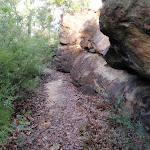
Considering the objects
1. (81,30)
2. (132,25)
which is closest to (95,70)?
(132,25)

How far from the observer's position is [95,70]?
7.76 metres

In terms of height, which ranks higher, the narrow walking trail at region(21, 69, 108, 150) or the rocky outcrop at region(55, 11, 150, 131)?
the rocky outcrop at region(55, 11, 150, 131)

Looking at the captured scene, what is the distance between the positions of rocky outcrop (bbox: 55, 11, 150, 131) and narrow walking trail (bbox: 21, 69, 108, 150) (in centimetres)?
68

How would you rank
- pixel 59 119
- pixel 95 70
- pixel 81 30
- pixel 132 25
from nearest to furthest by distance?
pixel 132 25 < pixel 59 119 < pixel 95 70 < pixel 81 30

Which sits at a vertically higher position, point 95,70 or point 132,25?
point 132,25

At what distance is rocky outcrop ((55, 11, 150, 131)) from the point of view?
181 inches

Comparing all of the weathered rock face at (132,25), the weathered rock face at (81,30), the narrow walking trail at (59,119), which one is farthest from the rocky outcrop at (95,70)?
the weathered rock face at (132,25)

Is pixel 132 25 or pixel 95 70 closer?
pixel 132 25

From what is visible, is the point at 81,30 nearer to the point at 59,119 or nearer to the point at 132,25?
the point at 59,119

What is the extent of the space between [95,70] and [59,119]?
A: 10.8ft

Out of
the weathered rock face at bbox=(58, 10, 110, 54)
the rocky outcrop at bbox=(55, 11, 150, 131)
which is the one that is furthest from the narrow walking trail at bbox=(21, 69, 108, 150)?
the weathered rock face at bbox=(58, 10, 110, 54)

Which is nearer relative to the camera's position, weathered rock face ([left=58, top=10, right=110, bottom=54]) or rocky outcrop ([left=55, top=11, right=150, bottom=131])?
rocky outcrop ([left=55, top=11, right=150, bottom=131])

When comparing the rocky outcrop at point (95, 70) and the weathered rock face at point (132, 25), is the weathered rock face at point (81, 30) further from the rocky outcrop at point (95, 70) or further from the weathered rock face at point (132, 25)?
the weathered rock face at point (132, 25)

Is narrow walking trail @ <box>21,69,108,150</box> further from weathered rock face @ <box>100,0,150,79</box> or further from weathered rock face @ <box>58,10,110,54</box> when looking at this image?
weathered rock face @ <box>58,10,110,54</box>
